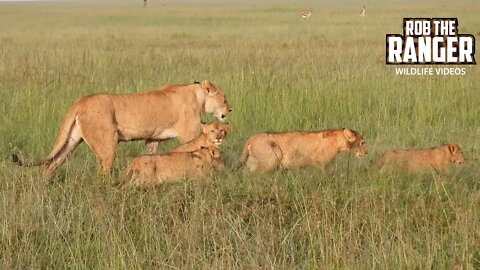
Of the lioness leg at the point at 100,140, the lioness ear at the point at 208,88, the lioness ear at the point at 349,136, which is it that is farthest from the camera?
the lioness ear at the point at 208,88

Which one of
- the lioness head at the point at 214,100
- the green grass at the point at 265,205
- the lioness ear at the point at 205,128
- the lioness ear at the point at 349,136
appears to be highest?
the lioness head at the point at 214,100

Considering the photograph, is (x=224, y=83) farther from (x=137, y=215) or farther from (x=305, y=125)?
(x=137, y=215)

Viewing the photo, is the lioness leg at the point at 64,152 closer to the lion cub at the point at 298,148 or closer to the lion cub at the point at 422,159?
the lion cub at the point at 298,148

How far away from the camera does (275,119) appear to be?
28.8 ft

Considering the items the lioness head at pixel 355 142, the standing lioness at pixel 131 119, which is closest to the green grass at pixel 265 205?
the lioness head at pixel 355 142

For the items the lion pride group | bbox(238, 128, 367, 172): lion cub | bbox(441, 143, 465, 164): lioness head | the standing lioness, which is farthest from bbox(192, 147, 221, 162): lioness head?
bbox(441, 143, 465, 164): lioness head

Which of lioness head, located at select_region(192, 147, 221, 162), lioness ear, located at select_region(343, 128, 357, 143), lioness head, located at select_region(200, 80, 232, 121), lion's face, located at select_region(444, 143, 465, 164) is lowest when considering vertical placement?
lion's face, located at select_region(444, 143, 465, 164)

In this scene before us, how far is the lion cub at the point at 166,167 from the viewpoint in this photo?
564cm

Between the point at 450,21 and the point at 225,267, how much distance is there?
1440 cm

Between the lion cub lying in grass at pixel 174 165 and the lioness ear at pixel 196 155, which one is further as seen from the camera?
the lioness ear at pixel 196 155

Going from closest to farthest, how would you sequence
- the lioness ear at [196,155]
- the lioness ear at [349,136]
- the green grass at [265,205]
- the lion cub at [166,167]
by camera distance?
the green grass at [265,205], the lion cub at [166,167], the lioness ear at [196,155], the lioness ear at [349,136]

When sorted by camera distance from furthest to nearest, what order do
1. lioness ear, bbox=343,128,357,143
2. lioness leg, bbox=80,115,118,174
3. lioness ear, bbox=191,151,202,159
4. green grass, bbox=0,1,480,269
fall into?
lioness ear, bbox=343,128,357,143, lioness leg, bbox=80,115,118,174, lioness ear, bbox=191,151,202,159, green grass, bbox=0,1,480,269

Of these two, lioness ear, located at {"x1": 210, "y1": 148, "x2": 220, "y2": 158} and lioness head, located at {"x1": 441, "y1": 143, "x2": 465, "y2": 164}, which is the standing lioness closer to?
lioness ear, located at {"x1": 210, "y1": 148, "x2": 220, "y2": 158}

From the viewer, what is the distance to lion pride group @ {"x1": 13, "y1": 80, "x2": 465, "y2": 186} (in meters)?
6.04
